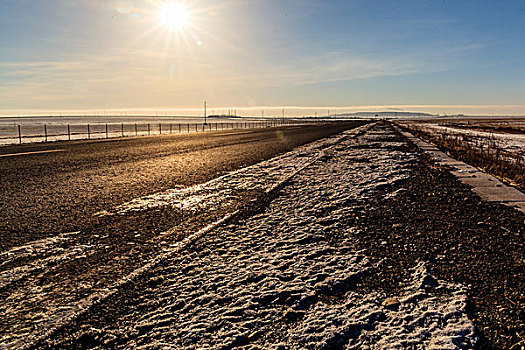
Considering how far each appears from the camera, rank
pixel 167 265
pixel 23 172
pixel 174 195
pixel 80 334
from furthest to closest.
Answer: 1. pixel 23 172
2. pixel 174 195
3. pixel 167 265
4. pixel 80 334

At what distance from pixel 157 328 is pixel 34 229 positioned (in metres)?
2.98

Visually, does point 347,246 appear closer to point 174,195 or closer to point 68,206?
point 174,195

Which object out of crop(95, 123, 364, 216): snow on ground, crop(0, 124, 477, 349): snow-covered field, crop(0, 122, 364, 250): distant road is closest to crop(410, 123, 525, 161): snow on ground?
crop(95, 123, 364, 216): snow on ground

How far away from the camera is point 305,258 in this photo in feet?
10.5

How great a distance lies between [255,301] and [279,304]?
170 millimetres

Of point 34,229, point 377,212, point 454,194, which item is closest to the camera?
point 34,229

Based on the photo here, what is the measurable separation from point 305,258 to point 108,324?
1.68 m

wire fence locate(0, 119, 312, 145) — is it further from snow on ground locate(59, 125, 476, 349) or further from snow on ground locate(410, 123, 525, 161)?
snow on ground locate(410, 123, 525, 161)

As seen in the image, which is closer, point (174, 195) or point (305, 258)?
point (305, 258)

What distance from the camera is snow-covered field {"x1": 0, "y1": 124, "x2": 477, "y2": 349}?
2047 mm

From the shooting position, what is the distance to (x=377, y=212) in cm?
475

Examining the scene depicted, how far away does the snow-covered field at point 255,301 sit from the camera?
2.05 meters

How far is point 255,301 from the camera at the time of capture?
8.05 feet

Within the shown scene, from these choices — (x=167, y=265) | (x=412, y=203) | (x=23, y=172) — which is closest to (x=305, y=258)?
(x=167, y=265)
